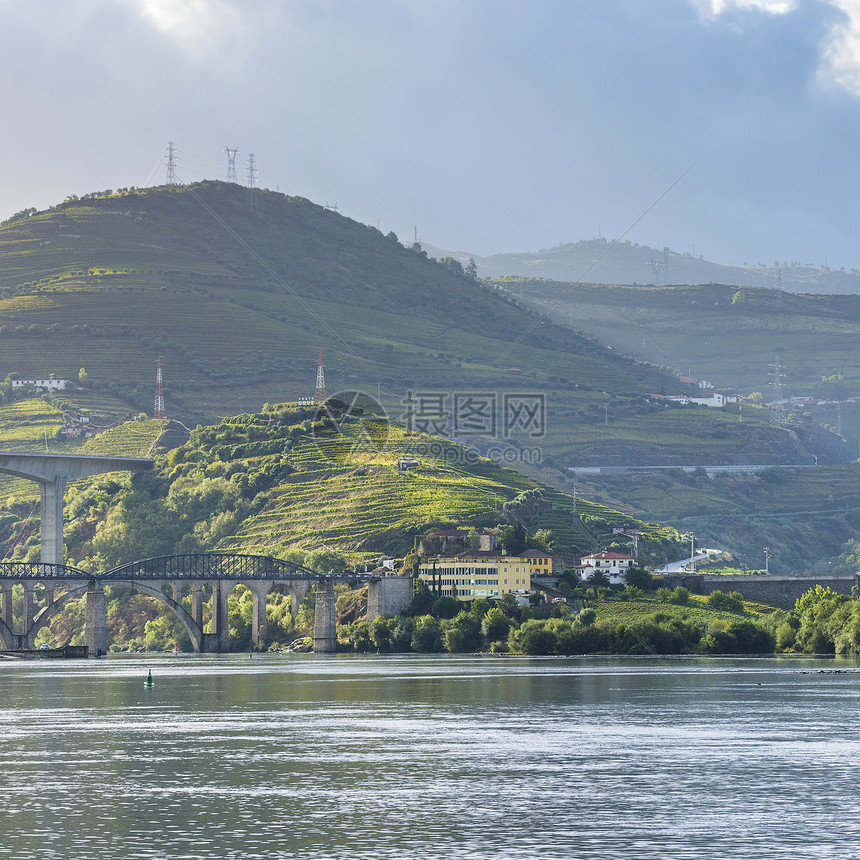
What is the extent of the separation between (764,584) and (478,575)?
1391 inches

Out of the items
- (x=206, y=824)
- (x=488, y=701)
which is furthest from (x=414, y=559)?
(x=206, y=824)

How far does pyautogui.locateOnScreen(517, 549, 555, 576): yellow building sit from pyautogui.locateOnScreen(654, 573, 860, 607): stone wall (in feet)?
42.3

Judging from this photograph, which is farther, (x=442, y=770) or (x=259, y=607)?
(x=259, y=607)

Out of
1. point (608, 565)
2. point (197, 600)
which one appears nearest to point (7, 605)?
point (197, 600)

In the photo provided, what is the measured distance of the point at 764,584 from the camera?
191m

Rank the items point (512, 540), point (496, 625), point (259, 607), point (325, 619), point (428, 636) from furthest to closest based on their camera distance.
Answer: point (259, 607) → point (512, 540) → point (325, 619) → point (428, 636) → point (496, 625)

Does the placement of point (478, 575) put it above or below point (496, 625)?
above

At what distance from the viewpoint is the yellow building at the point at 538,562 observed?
618ft

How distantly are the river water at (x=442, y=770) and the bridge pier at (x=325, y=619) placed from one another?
76174 mm

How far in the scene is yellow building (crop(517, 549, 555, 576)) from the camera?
618 feet

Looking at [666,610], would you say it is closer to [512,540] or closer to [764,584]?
[764,584]

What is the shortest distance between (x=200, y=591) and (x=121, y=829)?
15167 cm

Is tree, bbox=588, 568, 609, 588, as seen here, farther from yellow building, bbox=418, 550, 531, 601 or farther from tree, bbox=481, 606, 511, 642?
tree, bbox=481, 606, 511, 642

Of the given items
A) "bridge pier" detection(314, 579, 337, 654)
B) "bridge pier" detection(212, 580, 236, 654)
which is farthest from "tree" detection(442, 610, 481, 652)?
"bridge pier" detection(212, 580, 236, 654)
